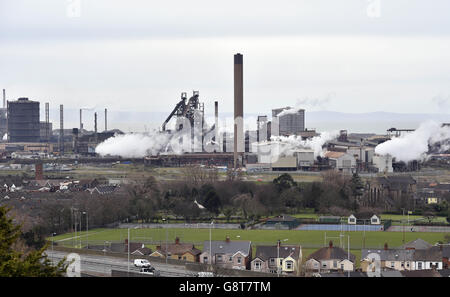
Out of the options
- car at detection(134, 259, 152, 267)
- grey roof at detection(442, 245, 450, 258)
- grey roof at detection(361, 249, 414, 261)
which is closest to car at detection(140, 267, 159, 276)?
car at detection(134, 259, 152, 267)

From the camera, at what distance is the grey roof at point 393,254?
17953 millimetres

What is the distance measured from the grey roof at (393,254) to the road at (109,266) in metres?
4.32

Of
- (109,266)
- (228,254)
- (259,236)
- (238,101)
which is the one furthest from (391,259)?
(238,101)

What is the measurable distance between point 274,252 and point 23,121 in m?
50.2

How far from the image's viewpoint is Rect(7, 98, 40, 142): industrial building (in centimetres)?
6425

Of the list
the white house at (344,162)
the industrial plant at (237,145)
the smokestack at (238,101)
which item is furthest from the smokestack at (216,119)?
the white house at (344,162)

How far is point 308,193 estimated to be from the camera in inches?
1218

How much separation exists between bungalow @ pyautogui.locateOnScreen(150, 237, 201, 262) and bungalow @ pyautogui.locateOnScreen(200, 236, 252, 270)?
22 cm

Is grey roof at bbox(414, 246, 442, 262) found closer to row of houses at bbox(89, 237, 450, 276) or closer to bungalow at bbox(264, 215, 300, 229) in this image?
row of houses at bbox(89, 237, 450, 276)

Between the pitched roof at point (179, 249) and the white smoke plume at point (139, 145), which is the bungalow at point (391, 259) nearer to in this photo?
the pitched roof at point (179, 249)

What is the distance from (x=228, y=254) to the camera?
62.3 ft

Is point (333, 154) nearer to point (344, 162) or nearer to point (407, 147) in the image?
point (344, 162)
